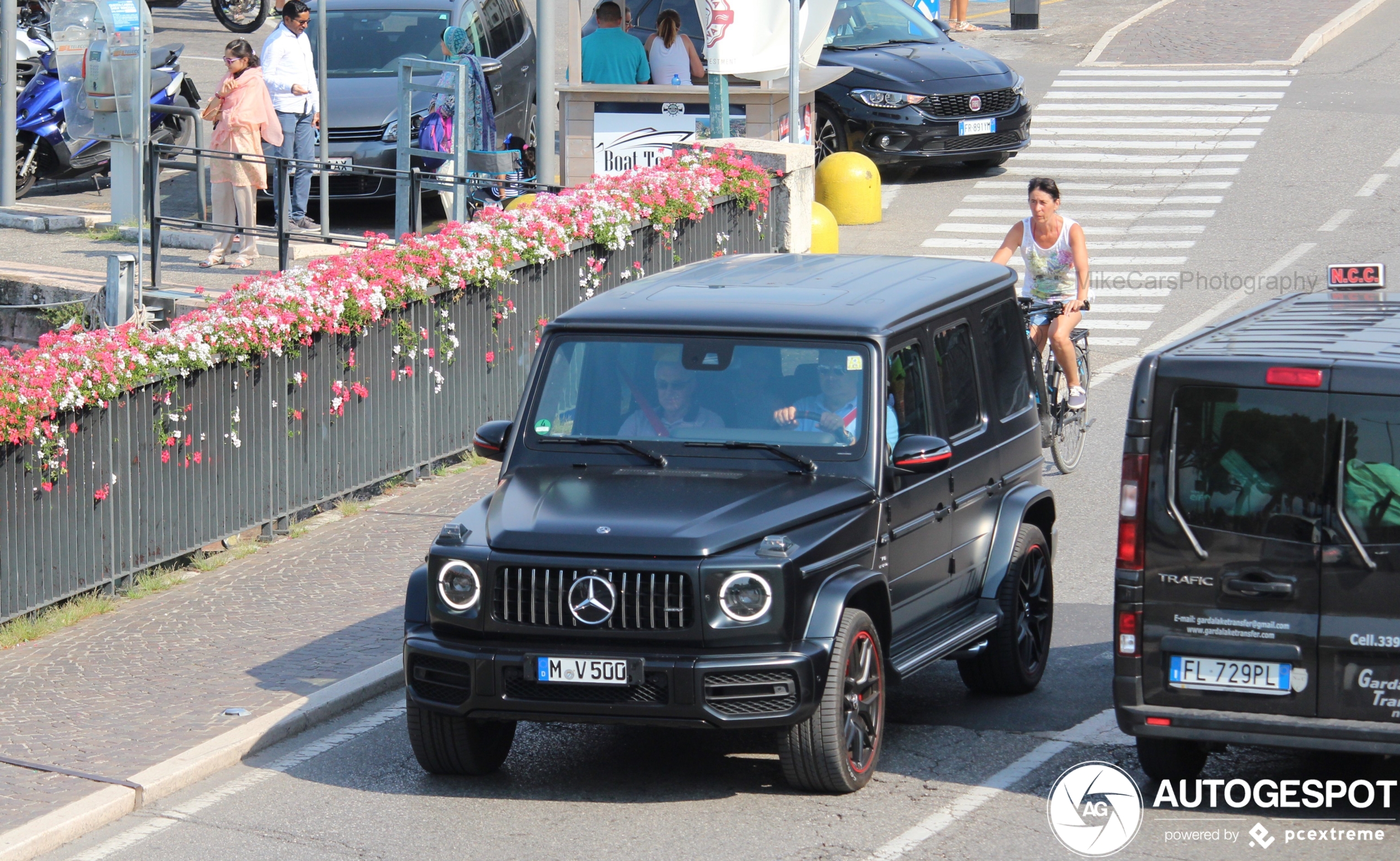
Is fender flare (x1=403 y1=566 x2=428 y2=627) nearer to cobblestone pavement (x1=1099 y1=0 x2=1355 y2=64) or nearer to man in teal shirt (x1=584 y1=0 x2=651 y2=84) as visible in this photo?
man in teal shirt (x1=584 y1=0 x2=651 y2=84)

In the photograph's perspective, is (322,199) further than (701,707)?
Yes

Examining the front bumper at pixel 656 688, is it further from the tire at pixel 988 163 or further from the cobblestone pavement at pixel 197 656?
the tire at pixel 988 163

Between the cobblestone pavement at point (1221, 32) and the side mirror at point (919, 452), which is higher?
the cobblestone pavement at point (1221, 32)

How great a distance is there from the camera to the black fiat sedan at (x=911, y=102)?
20.8 meters

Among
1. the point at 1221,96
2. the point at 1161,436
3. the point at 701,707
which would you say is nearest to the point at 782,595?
the point at 701,707

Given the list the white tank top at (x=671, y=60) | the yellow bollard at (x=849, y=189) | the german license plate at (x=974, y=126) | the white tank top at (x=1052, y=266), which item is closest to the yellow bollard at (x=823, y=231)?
the yellow bollard at (x=849, y=189)

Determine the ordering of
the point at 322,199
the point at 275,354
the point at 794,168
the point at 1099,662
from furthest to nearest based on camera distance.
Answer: the point at 794,168, the point at 322,199, the point at 275,354, the point at 1099,662

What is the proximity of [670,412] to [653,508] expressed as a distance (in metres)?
0.72

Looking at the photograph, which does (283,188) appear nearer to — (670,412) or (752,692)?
(670,412)

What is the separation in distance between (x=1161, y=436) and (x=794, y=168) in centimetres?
1079

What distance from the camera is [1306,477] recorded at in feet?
20.6

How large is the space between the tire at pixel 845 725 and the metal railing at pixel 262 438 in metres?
4.42

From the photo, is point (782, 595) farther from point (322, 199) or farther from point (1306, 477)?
point (322, 199)

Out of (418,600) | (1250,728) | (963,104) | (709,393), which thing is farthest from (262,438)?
(963,104)
